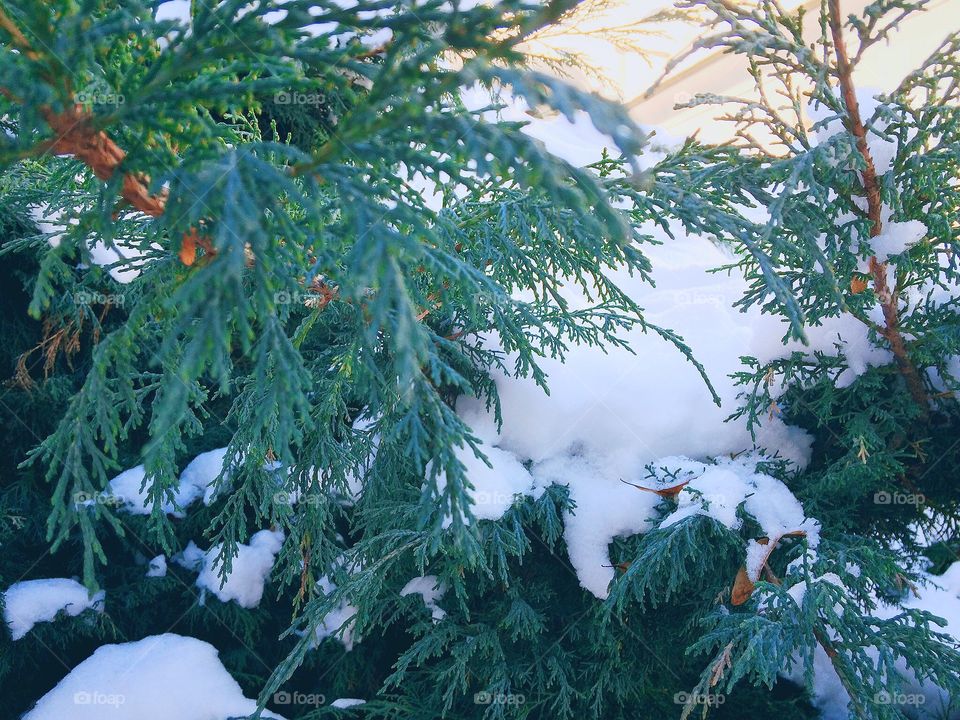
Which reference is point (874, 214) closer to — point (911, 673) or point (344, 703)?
point (911, 673)

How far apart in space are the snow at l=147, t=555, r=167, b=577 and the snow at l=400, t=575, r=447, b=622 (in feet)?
4.27

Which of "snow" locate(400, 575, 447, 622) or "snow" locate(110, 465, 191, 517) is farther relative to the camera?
"snow" locate(110, 465, 191, 517)

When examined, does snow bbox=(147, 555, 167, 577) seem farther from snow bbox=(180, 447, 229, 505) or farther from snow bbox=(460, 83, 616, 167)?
snow bbox=(460, 83, 616, 167)

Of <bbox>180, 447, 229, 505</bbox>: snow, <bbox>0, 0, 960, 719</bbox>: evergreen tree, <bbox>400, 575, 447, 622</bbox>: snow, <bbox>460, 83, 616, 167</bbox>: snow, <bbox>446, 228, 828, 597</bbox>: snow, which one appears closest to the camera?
<bbox>0, 0, 960, 719</bbox>: evergreen tree

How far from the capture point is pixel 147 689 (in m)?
2.89

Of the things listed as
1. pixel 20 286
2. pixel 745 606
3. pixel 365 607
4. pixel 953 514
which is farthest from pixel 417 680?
pixel 20 286

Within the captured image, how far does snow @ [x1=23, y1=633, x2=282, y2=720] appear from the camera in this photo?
9.39 feet

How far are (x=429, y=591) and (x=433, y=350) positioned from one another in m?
1.85

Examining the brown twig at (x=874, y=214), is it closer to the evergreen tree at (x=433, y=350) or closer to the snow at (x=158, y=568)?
the evergreen tree at (x=433, y=350)

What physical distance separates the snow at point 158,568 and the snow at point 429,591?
130cm

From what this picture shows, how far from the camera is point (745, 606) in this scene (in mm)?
2455

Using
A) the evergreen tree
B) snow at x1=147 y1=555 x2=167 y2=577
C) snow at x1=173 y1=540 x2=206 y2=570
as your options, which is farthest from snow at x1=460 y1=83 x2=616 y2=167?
snow at x1=147 y1=555 x2=167 y2=577

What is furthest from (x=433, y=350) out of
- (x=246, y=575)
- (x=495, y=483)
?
(x=246, y=575)

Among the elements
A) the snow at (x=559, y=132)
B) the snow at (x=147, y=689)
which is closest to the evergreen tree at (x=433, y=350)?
the snow at (x=147, y=689)
